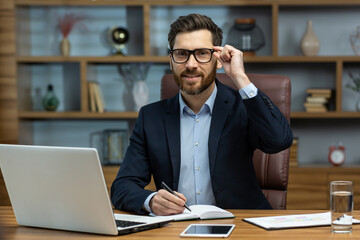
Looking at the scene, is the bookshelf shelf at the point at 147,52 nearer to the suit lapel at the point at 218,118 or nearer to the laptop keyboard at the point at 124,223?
the suit lapel at the point at 218,118

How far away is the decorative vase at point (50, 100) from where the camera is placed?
156 inches

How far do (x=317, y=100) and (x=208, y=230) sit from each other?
8.72ft

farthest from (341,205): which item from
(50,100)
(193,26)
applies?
(50,100)

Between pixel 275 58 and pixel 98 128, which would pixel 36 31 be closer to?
pixel 98 128

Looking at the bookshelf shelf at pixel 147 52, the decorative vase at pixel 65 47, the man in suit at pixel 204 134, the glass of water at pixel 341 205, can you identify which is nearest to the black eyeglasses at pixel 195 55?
the man in suit at pixel 204 134

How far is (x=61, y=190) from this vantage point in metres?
1.28

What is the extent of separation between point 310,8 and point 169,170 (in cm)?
243

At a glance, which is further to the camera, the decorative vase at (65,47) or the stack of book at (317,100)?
the decorative vase at (65,47)

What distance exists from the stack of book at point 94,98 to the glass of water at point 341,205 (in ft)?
9.23

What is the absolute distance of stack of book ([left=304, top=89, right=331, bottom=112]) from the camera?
12.3 feet

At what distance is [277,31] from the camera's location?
3740mm

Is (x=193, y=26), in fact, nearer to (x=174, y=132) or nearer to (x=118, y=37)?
(x=174, y=132)

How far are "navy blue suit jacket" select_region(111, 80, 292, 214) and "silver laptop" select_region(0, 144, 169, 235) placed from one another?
50 cm

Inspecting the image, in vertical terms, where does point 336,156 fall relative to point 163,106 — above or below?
below
